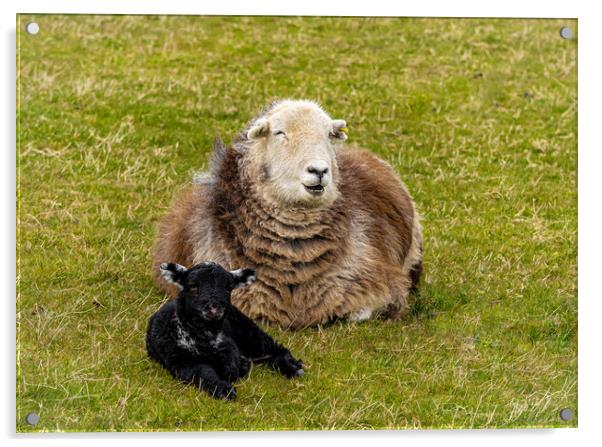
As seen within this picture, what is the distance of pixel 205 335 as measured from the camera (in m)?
7.21

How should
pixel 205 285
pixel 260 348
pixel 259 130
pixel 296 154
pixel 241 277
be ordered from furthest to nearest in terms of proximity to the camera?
pixel 259 130 → pixel 296 154 → pixel 260 348 → pixel 241 277 → pixel 205 285

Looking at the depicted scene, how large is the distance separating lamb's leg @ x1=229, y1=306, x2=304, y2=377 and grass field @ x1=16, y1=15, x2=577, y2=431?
83mm

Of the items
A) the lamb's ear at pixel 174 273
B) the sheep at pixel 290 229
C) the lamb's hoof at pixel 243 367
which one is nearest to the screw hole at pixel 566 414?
the sheep at pixel 290 229

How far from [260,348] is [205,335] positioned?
0.42 m

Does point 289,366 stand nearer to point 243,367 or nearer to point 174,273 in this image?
point 243,367

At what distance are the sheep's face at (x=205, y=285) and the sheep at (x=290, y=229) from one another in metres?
0.71

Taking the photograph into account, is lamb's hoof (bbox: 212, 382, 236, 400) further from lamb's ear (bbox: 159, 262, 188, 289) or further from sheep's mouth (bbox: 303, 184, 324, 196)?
sheep's mouth (bbox: 303, 184, 324, 196)

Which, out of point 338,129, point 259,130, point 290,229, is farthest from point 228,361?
point 338,129

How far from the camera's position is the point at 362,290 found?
824cm

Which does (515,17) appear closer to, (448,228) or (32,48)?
(448,228)

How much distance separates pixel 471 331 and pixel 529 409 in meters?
0.67

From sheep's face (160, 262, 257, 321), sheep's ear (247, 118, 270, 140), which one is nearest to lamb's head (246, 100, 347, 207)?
sheep's ear (247, 118, 270, 140)

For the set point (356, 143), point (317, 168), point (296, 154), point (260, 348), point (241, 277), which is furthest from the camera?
point (356, 143)

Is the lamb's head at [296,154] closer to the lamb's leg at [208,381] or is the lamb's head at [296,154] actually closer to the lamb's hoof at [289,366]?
the lamb's hoof at [289,366]
